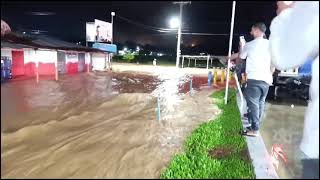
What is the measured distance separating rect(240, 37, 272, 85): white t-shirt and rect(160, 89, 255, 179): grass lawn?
109 cm

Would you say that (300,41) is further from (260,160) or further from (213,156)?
(213,156)

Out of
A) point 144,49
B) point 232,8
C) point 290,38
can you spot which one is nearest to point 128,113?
point 232,8

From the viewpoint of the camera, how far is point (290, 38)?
80.7 inches

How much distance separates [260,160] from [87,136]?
3.56m

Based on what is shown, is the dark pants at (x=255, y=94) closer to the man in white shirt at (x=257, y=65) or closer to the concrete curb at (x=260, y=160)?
the man in white shirt at (x=257, y=65)

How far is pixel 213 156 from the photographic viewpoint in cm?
523

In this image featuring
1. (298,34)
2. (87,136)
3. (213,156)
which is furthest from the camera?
(87,136)

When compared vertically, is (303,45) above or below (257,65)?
above

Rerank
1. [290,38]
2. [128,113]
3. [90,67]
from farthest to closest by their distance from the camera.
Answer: [90,67] → [128,113] → [290,38]

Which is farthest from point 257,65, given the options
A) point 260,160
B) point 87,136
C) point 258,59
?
point 87,136

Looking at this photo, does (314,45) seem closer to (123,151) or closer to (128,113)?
(123,151)

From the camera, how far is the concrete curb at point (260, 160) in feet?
12.3

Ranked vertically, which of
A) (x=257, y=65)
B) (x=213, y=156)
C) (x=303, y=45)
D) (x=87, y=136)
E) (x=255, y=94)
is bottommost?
(x=87, y=136)

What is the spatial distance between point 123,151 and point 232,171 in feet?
4.63
